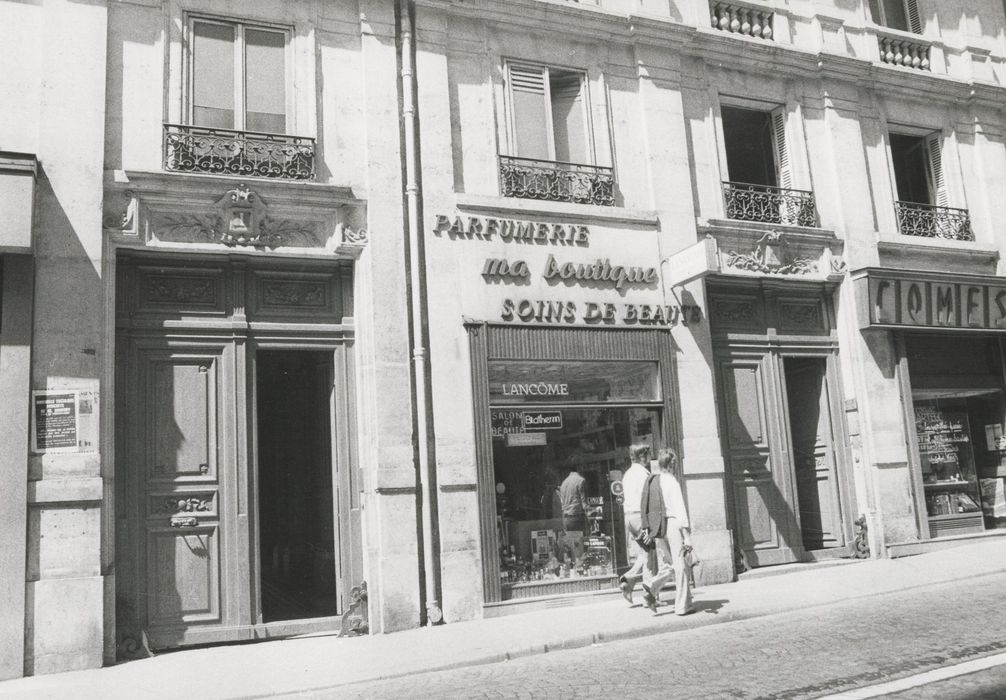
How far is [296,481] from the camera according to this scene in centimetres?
1084

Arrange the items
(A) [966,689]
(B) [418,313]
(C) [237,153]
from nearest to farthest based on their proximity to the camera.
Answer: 1. (A) [966,689]
2. (C) [237,153]
3. (B) [418,313]

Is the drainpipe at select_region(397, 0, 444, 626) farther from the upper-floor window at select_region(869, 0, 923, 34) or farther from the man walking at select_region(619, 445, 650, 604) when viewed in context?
the upper-floor window at select_region(869, 0, 923, 34)

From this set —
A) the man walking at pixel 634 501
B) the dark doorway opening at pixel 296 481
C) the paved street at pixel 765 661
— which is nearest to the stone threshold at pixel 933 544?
the paved street at pixel 765 661

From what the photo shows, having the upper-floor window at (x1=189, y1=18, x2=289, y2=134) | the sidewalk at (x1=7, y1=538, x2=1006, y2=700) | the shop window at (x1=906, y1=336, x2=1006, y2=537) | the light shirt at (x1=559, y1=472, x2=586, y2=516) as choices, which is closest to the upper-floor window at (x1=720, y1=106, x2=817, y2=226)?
the shop window at (x1=906, y1=336, x2=1006, y2=537)

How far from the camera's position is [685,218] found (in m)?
12.1

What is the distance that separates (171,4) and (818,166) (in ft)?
30.7

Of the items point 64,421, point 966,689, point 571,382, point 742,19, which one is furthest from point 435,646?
point 742,19

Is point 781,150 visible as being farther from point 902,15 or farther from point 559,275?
point 559,275

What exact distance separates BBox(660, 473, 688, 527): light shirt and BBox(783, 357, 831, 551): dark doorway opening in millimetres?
4274

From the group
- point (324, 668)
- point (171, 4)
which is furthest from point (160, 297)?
point (324, 668)

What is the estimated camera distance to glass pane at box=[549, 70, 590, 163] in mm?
11898

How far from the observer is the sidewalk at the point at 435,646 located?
7.43m

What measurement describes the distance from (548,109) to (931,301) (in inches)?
261

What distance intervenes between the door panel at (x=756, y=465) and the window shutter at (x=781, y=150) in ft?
9.40
